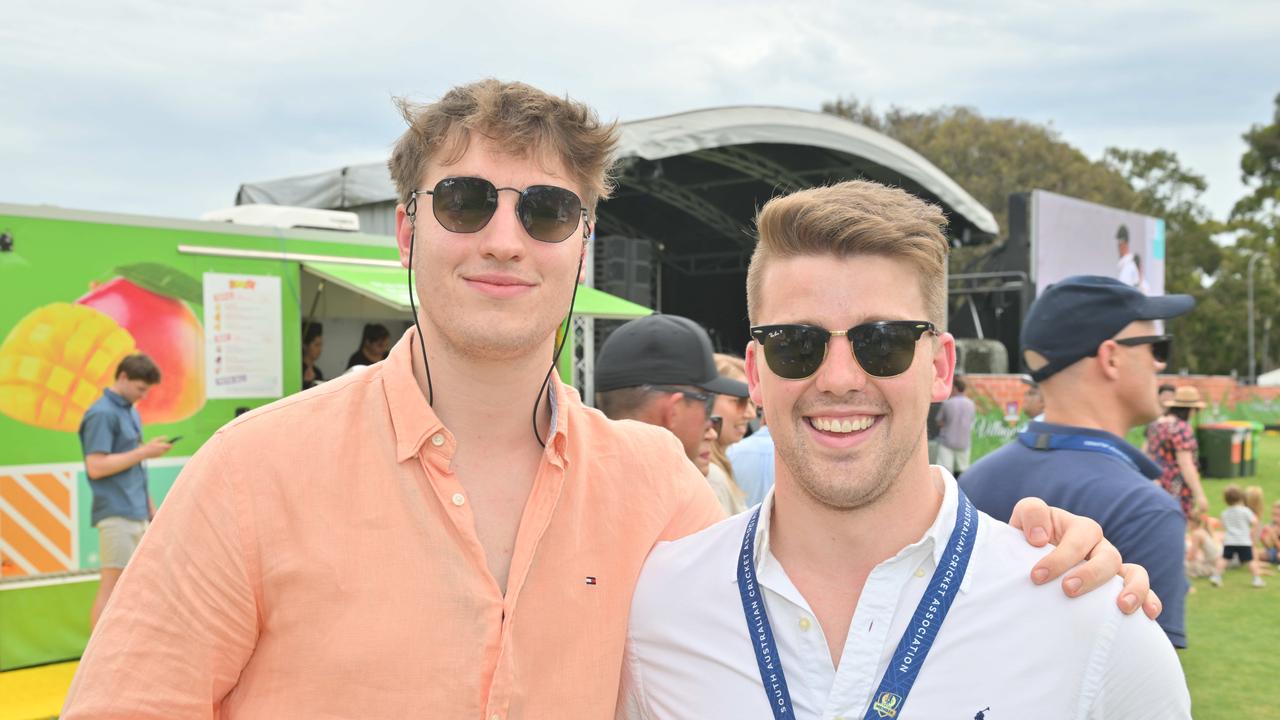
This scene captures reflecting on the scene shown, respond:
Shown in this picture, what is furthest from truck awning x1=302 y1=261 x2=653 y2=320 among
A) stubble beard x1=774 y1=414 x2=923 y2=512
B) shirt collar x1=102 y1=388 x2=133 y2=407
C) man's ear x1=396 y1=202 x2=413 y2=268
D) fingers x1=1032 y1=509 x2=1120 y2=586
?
fingers x1=1032 y1=509 x2=1120 y2=586

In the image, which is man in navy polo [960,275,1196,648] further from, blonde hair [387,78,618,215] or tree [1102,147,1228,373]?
tree [1102,147,1228,373]

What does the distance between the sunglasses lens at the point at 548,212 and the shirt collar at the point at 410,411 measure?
0.32m

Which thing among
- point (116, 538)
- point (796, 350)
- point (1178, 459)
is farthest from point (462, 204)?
point (1178, 459)

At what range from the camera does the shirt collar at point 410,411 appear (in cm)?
183

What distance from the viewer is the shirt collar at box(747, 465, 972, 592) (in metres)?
1.72

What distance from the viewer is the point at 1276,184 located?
4144 centimetres

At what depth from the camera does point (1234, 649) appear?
7367 mm

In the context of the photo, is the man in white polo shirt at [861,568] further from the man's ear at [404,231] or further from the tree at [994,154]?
the tree at [994,154]

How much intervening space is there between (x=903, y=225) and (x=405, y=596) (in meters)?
1.09

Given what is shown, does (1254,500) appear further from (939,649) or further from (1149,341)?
(939,649)

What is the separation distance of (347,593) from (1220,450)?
1975cm

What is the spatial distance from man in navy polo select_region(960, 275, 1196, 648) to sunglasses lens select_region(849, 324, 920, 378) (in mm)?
1308

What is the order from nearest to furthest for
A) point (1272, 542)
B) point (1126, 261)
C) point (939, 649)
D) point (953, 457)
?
point (939, 649)
point (1272, 542)
point (953, 457)
point (1126, 261)

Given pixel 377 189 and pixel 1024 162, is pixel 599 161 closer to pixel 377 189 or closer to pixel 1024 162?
pixel 377 189
